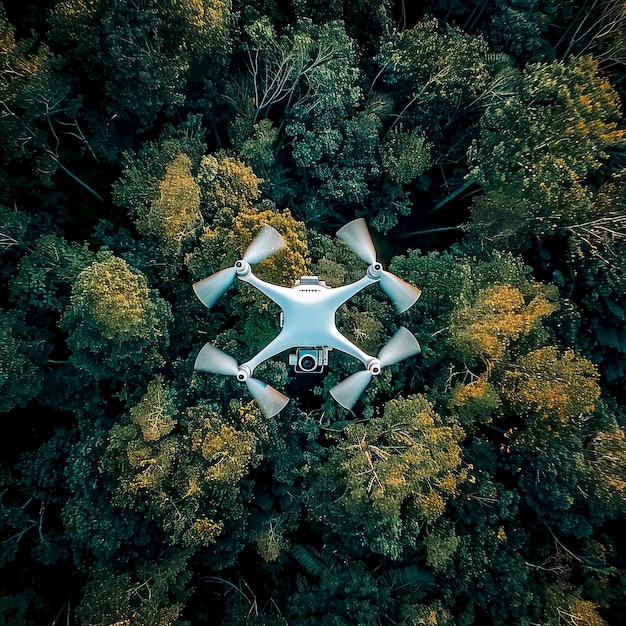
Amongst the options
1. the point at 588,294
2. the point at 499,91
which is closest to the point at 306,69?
the point at 499,91

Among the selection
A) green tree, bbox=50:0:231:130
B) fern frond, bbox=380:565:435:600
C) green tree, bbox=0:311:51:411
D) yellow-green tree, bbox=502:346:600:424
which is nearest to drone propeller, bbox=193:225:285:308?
green tree, bbox=50:0:231:130

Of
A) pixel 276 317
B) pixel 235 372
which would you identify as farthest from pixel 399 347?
pixel 235 372

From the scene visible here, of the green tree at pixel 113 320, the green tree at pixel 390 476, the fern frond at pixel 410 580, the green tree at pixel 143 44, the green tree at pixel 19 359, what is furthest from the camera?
the fern frond at pixel 410 580

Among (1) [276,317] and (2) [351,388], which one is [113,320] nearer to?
(1) [276,317]

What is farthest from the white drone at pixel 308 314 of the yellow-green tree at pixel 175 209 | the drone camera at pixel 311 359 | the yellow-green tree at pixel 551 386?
the yellow-green tree at pixel 551 386

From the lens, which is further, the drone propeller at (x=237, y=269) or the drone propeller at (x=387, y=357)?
the drone propeller at (x=387, y=357)

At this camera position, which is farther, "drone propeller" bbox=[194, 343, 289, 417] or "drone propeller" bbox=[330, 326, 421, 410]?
"drone propeller" bbox=[330, 326, 421, 410]

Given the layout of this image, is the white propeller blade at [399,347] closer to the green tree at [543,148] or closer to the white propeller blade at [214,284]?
the white propeller blade at [214,284]

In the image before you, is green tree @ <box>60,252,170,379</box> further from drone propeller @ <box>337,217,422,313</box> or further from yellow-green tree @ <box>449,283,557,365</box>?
yellow-green tree @ <box>449,283,557,365</box>
